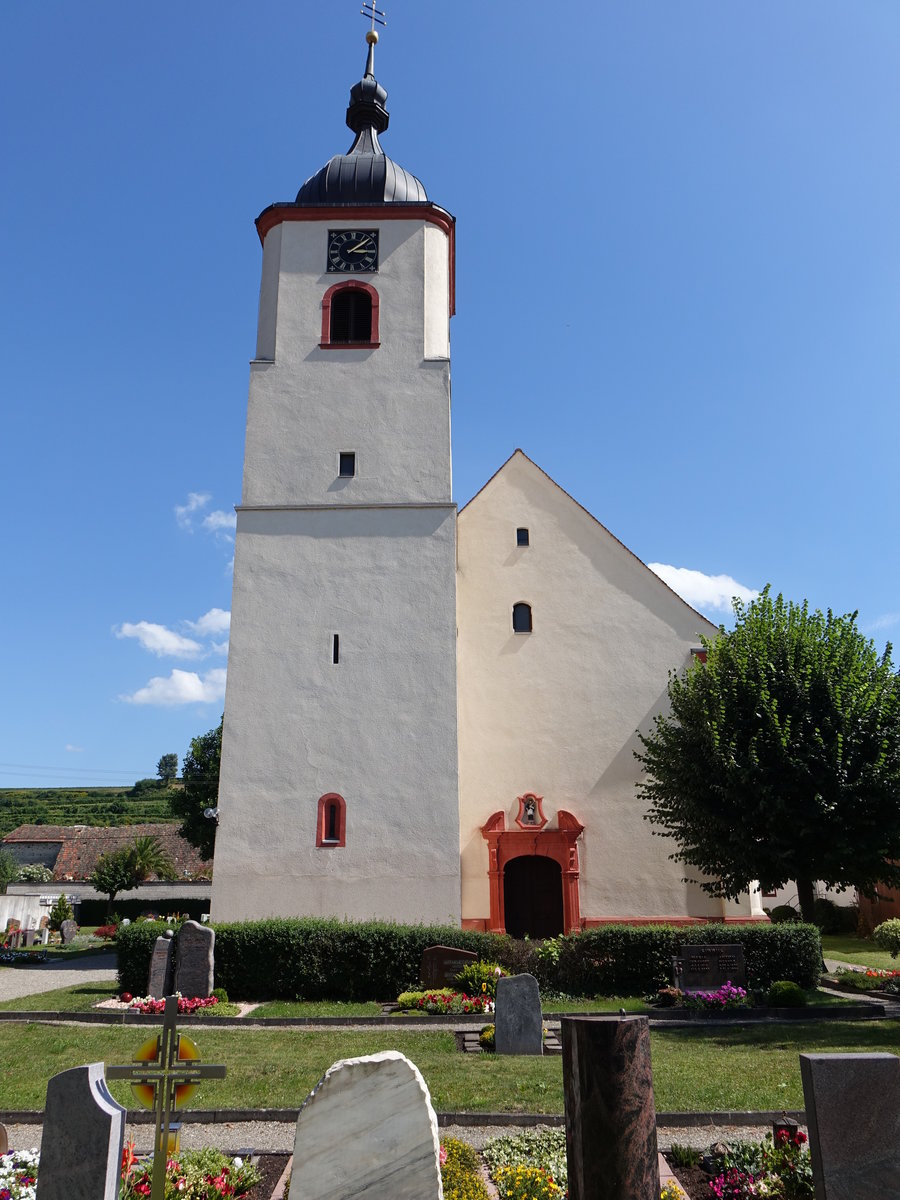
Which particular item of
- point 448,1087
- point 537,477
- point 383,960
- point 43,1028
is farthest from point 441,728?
point 448,1087

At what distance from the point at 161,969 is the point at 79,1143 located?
11745 mm

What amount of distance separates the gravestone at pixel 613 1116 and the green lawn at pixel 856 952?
20.4 metres

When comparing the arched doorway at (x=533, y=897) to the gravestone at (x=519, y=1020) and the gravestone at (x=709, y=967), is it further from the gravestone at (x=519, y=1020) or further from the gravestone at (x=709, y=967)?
the gravestone at (x=519, y=1020)

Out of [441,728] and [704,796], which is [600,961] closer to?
[704,796]

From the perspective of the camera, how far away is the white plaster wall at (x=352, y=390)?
2183 cm

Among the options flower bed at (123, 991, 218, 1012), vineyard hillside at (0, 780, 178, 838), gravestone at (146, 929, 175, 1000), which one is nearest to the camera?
flower bed at (123, 991, 218, 1012)

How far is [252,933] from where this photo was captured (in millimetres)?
16609

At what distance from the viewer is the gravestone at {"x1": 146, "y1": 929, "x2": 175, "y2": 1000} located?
15.6 m

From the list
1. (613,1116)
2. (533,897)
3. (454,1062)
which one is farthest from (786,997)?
(613,1116)

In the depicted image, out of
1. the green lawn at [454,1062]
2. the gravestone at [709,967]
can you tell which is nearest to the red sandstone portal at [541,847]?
the gravestone at [709,967]

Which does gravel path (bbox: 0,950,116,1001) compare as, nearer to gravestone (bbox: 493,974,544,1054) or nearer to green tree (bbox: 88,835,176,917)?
gravestone (bbox: 493,974,544,1054)

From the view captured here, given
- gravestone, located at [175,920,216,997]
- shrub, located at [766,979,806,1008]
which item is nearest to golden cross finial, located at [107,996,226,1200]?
gravestone, located at [175,920,216,997]

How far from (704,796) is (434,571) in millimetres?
7623

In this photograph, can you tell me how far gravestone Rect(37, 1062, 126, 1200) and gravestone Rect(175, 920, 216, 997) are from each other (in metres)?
11.3
